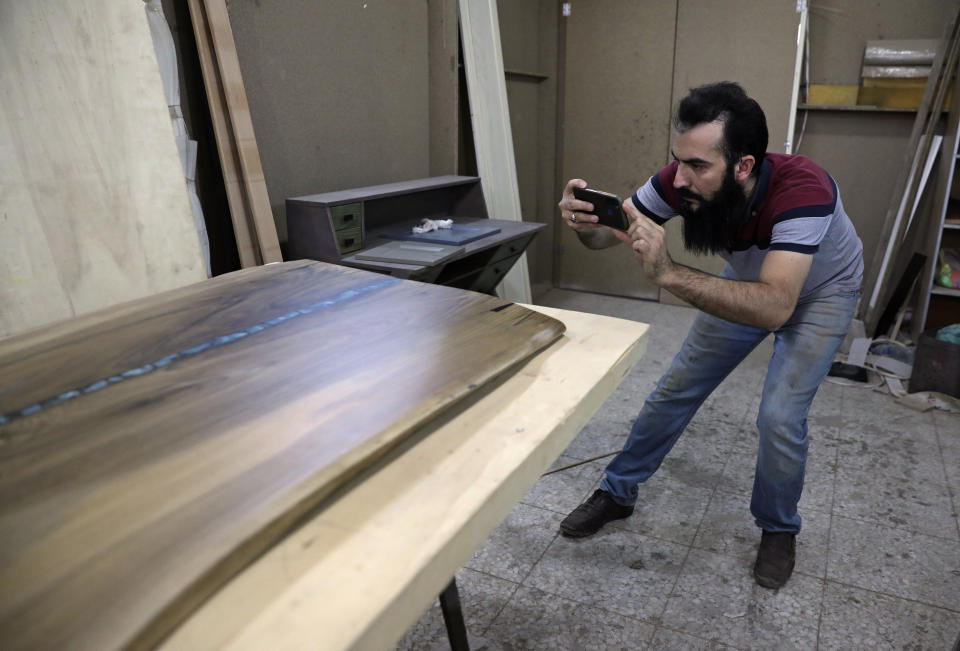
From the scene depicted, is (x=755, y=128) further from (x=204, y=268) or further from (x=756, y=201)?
(x=204, y=268)

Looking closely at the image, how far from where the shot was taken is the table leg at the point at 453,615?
1219mm

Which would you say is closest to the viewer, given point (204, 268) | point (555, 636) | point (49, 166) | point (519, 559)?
point (49, 166)

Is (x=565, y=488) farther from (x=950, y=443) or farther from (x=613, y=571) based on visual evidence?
(x=950, y=443)

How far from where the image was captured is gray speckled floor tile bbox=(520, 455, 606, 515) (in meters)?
2.26

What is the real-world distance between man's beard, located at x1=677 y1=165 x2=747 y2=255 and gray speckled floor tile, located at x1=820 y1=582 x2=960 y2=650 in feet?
3.45

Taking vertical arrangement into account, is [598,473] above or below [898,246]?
below

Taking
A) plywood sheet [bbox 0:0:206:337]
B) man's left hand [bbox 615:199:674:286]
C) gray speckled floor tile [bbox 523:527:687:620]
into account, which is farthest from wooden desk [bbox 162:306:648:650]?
plywood sheet [bbox 0:0:206:337]

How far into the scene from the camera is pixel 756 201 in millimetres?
1780

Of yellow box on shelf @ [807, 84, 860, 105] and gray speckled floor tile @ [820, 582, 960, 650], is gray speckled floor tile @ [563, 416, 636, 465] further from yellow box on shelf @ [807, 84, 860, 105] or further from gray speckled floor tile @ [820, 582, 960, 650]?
yellow box on shelf @ [807, 84, 860, 105]

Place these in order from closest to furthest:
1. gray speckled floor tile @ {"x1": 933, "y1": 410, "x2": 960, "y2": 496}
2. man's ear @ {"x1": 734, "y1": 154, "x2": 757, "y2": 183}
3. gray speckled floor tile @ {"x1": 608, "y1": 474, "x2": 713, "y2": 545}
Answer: man's ear @ {"x1": 734, "y1": 154, "x2": 757, "y2": 183}
gray speckled floor tile @ {"x1": 608, "y1": 474, "x2": 713, "y2": 545}
gray speckled floor tile @ {"x1": 933, "y1": 410, "x2": 960, "y2": 496}


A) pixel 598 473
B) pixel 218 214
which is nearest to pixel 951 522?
pixel 598 473

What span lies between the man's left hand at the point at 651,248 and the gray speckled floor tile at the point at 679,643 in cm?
92

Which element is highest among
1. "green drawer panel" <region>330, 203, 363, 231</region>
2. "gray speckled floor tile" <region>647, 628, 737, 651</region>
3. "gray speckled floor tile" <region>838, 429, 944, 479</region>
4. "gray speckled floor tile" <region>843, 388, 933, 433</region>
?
"green drawer panel" <region>330, 203, 363, 231</region>

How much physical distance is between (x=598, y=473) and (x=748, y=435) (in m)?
0.77
